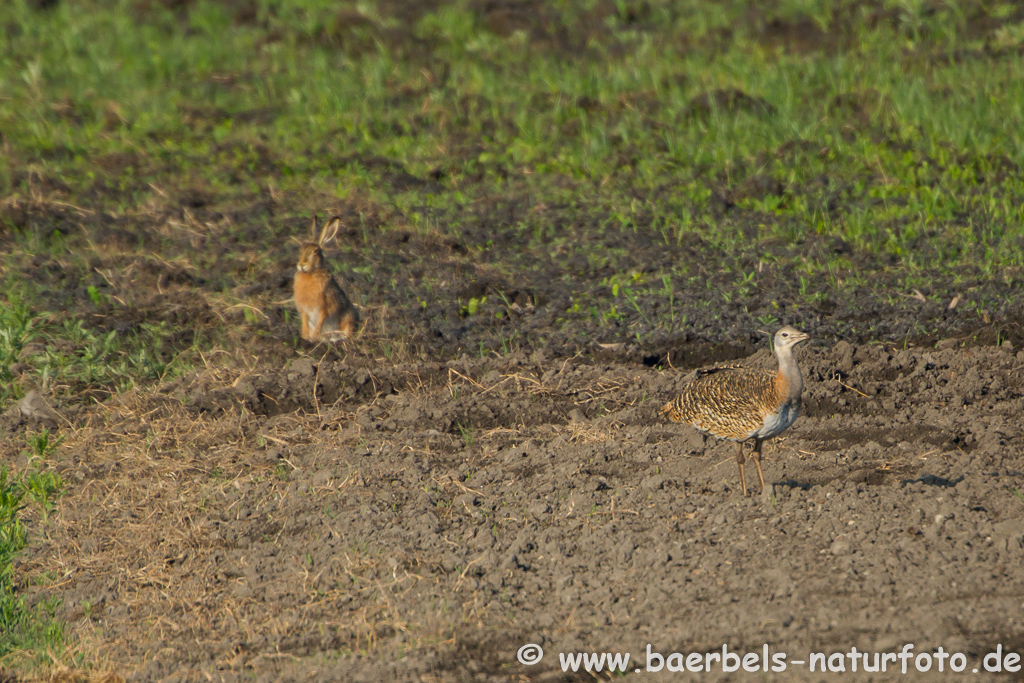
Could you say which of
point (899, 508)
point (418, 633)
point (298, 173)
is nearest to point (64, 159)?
point (298, 173)

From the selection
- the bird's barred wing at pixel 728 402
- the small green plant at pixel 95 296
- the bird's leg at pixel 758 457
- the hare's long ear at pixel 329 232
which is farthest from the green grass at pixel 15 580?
the bird's leg at pixel 758 457

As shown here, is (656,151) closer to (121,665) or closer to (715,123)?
(715,123)

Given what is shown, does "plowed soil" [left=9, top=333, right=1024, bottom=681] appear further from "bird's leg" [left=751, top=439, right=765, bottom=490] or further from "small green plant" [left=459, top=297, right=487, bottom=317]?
"small green plant" [left=459, top=297, right=487, bottom=317]

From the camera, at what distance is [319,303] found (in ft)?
26.9

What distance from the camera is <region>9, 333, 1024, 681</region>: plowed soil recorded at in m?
4.97

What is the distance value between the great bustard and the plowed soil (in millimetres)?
308

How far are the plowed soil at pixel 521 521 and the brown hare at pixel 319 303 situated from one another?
539 mm

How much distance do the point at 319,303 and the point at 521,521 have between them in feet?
9.72

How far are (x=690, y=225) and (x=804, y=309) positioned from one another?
5.85ft

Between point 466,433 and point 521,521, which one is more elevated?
point 521,521

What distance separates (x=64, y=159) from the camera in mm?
11922

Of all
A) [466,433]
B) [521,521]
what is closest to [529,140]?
[466,433]

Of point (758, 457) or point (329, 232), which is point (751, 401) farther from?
point (329, 232)

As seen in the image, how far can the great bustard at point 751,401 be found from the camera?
233 inches
